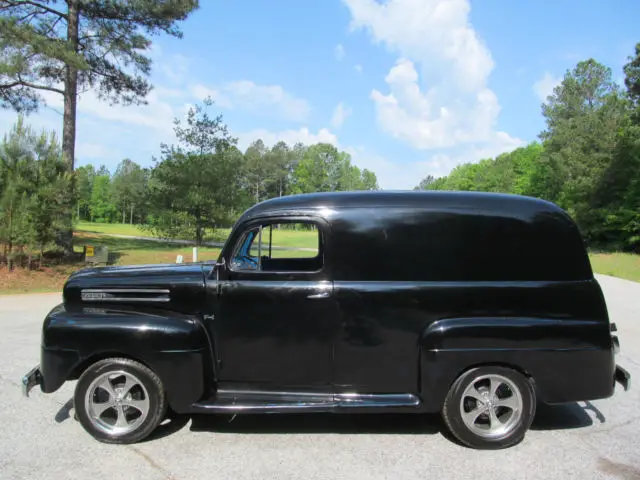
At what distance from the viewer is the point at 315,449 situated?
3508 mm

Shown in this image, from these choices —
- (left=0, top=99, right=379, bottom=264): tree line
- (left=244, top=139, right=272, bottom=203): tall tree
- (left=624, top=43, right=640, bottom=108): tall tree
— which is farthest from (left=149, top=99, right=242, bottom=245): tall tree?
(left=244, top=139, right=272, bottom=203): tall tree

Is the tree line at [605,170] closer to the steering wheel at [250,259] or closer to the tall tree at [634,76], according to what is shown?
the tall tree at [634,76]

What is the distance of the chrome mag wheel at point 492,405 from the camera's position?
359 centimetres

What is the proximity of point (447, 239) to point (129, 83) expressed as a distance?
A: 704 inches

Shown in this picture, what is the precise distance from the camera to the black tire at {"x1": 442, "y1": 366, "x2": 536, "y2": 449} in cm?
357

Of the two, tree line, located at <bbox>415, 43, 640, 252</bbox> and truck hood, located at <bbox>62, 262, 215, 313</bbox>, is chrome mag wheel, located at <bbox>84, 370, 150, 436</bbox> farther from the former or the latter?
tree line, located at <bbox>415, 43, 640, 252</bbox>

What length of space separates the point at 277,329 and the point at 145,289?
3.85 ft

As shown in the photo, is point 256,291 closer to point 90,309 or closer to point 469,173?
point 90,309

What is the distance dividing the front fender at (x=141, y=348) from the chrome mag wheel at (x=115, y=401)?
0.59 ft

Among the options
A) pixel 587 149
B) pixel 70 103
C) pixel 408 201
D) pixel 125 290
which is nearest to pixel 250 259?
pixel 125 290

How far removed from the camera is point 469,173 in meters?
102

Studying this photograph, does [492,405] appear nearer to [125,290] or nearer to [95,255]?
[125,290]

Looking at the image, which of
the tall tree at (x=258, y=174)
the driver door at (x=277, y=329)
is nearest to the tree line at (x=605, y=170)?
the driver door at (x=277, y=329)

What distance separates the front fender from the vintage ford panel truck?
0.01m
